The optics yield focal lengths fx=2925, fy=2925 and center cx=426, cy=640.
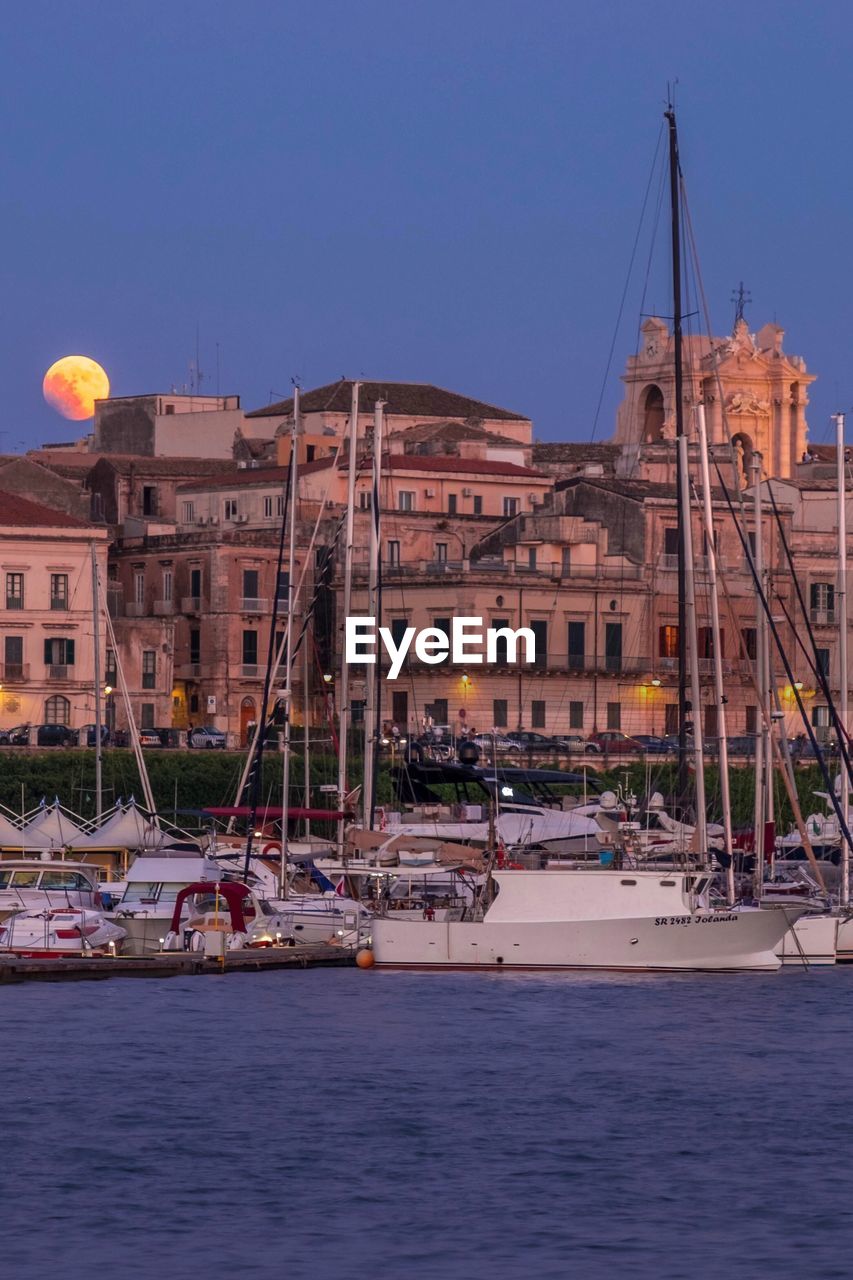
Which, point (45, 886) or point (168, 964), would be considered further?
point (45, 886)

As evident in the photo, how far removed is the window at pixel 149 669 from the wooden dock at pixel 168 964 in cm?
5230

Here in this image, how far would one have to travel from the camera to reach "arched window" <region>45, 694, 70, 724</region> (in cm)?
9575

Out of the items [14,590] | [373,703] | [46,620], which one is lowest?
[373,703]

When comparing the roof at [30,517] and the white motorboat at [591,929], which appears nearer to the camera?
the white motorboat at [591,929]

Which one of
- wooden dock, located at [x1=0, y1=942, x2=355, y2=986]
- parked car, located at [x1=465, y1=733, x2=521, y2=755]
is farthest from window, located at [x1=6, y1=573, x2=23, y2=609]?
wooden dock, located at [x1=0, y1=942, x2=355, y2=986]

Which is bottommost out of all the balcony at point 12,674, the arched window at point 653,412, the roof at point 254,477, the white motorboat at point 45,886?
the white motorboat at point 45,886

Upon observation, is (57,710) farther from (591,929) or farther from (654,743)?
(591,929)

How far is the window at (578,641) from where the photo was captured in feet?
319

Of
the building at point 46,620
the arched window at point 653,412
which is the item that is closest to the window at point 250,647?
the building at point 46,620

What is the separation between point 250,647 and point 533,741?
565 inches

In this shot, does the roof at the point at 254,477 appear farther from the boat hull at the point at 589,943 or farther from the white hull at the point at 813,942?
the boat hull at the point at 589,943

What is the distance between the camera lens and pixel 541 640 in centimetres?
9731

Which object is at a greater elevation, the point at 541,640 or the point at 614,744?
the point at 541,640

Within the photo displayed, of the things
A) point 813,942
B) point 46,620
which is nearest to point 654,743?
point 46,620
